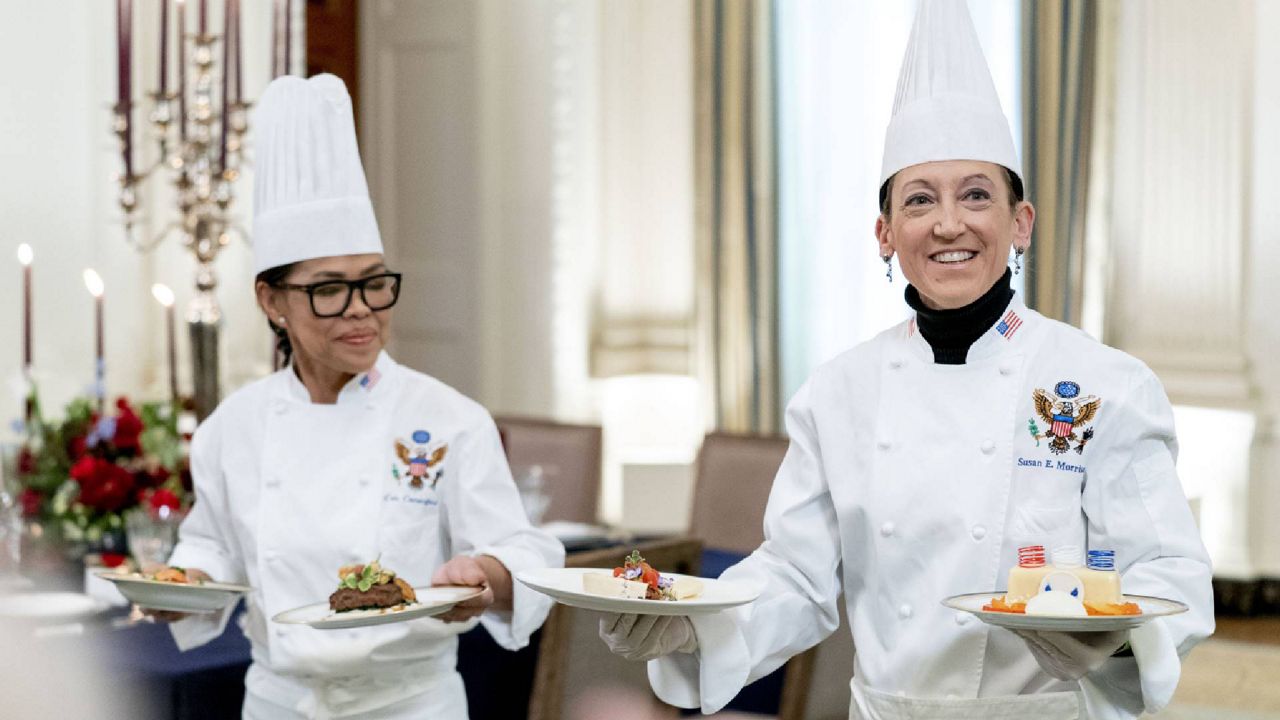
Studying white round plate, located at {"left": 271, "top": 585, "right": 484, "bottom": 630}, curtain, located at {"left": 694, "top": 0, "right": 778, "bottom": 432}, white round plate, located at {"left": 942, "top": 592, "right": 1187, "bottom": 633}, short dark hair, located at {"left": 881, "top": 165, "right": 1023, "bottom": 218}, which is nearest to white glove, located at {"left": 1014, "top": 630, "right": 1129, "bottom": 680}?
white round plate, located at {"left": 942, "top": 592, "right": 1187, "bottom": 633}

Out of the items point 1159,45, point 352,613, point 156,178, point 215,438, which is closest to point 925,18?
point 352,613

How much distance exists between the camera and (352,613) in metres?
1.58

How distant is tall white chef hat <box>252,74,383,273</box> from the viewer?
189 cm

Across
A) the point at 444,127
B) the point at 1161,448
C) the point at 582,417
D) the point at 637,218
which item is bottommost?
the point at 582,417

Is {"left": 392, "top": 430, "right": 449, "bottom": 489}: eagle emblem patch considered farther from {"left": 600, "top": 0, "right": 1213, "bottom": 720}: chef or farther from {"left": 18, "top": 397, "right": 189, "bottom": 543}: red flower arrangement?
{"left": 18, "top": 397, "right": 189, "bottom": 543}: red flower arrangement

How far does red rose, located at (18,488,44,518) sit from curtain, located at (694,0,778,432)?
3.20 metres

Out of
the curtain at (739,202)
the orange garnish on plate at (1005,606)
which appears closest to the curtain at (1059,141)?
the curtain at (739,202)

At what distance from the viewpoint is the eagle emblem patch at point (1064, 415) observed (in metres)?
1.43

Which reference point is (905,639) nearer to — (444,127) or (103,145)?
(103,145)

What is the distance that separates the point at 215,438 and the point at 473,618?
17.8 inches

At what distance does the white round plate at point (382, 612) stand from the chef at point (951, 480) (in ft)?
0.80

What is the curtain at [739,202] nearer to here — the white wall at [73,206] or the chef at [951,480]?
the white wall at [73,206]

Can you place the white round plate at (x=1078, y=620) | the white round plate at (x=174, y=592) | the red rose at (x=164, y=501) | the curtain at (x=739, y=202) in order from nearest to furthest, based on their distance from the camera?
the white round plate at (x=1078, y=620)
the white round plate at (x=174, y=592)
the red rose at (x=164, y=501)
the curtain at (x=739, y=202)

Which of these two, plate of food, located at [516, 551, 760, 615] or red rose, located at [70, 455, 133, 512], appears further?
red rose, located at [70, 455, 133, 512]
